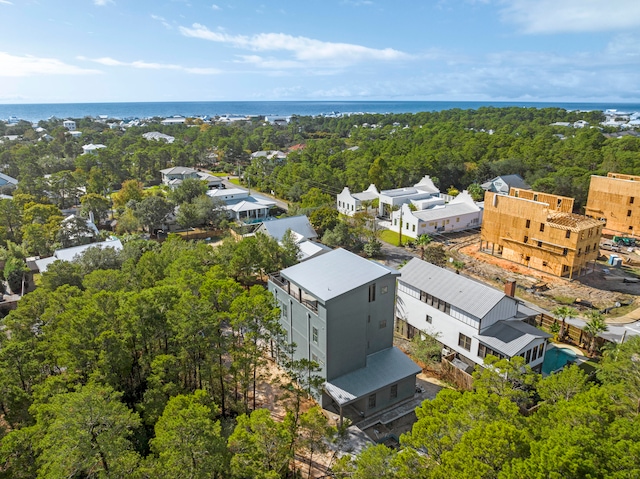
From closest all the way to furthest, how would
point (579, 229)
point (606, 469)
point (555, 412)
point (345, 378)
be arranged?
point (606, 469), point (555, 412), point (345, 378), point (579, 229)

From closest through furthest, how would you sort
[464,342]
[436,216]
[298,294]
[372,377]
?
[372,377]
[298,294]
[464,342]
[436,216]

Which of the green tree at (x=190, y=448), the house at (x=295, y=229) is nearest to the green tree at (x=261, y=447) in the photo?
the green tree at (x=190, y=448)

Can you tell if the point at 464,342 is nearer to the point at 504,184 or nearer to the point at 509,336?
the point at 509,336

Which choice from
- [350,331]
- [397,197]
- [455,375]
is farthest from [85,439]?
[397,197]

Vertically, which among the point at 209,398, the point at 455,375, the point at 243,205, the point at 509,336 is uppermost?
the point at 243,205

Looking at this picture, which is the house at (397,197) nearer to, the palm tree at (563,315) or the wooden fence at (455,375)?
the palm tree at (563,315)

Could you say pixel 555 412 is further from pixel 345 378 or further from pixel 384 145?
pixel 384 145

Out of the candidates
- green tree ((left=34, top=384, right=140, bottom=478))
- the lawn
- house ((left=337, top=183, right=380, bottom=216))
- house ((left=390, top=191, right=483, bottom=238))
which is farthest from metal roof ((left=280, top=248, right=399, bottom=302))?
house ((left=337, top=183, right=380, bottom=216))

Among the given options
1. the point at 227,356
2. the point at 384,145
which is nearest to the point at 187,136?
the point at 384,145
